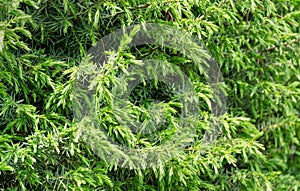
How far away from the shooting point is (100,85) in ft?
4.98

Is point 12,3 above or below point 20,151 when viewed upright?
above

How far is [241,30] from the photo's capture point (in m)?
2.14

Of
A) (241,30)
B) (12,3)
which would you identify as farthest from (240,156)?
(12,3)

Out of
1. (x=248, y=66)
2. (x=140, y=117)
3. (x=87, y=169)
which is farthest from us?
(x=248, y=66)

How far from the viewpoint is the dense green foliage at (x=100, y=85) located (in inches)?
64.1

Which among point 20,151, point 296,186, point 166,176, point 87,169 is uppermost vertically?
point 20,151

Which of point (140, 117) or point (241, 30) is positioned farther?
point (241, 30)

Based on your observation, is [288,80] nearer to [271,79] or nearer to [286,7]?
[271,79]

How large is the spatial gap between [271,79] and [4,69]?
52.4 inches

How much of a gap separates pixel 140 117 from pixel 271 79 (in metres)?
0.85

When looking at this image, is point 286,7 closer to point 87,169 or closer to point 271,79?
point 271,79

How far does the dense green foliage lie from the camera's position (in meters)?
1.63

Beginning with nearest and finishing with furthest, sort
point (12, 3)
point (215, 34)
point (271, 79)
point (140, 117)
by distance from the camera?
point (12, 3)
point (140, 117)
point (215, 34)
point (271, 79)

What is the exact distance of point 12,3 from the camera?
60.7 inches
